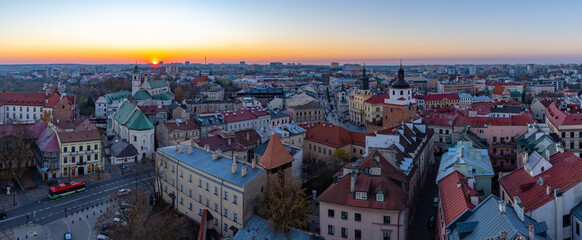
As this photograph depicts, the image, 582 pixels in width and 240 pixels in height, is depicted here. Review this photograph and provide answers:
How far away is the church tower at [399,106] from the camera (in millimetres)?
57312

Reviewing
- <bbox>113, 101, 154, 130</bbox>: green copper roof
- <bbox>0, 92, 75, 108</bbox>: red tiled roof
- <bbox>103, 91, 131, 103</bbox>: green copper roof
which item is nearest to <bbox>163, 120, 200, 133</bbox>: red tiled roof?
<bbox>113, 101, 154, 130</bbox>: green copper roof

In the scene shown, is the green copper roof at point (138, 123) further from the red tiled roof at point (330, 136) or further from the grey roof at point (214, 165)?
the red tiled roof at point (330, 136)

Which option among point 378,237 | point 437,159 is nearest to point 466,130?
point 437,159

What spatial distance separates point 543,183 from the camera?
83.3 feet

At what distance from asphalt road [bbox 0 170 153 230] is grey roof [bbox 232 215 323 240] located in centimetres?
1694

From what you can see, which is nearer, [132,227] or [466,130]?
[132,227]

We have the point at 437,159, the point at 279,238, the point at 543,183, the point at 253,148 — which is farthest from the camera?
the point at 437,159

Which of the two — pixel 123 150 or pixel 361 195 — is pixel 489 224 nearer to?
pixel 361 195

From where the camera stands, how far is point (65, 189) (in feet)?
133

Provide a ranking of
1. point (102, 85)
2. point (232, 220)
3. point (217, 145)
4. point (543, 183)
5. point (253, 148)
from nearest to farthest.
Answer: point (543, 183) → point (232, 220) → point (217, 145) → point (253, 148) → point (102, 85)

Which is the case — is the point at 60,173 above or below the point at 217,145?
below

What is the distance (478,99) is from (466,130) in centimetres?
6608

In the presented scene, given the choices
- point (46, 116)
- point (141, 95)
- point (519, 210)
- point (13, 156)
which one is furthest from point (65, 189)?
point (141, 95)

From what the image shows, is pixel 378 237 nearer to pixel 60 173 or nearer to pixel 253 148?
pixel 253 148
